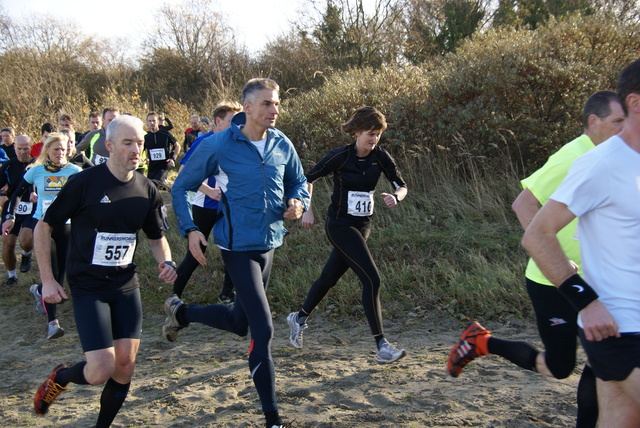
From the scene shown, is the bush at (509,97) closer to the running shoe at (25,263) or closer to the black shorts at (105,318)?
the running shoe at (25,263)

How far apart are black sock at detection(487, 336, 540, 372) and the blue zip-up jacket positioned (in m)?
Answer: 1.59

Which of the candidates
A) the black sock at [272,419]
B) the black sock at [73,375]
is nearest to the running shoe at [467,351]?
the black sock at [272,419]

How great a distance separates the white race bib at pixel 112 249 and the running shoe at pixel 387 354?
89.7 inches

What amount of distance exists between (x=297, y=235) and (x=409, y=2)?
1380 cm

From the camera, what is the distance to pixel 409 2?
65.4 ft

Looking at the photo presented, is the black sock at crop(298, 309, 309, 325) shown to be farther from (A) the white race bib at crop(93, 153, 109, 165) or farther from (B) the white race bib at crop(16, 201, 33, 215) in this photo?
(A) the white race bib at crop(93, 153, 109, 165)

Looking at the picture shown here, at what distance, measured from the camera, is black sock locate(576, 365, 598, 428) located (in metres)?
3.05

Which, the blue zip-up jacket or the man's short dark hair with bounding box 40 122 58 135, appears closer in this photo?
the blue zip-up jacket

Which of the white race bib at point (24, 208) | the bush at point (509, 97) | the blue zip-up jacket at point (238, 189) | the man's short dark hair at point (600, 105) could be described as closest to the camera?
the man's short dark hair at point (600, 105)

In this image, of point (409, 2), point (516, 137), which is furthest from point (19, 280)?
→ point (409, 2)

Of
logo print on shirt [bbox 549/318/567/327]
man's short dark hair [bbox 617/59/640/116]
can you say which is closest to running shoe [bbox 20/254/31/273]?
logo print on shirt [bbox 549/318/567/327]

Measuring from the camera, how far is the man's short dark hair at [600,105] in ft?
10.6

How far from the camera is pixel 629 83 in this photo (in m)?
2.25

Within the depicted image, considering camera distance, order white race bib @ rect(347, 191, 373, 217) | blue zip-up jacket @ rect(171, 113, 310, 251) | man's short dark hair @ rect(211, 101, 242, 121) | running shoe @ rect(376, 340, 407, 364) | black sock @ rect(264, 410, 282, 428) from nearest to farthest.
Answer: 1. black sock @ rect(264, 410, 282, 428)
2. blue zip-up jacket @ rect(171, 113, 310, 251)
3. running shoe @ rect(376, 340, 407, 364)
4. white race bib @ rect(347, 191, 373, 217)
5. man's short dark hair @ rect(211, 101, 242, 121)
